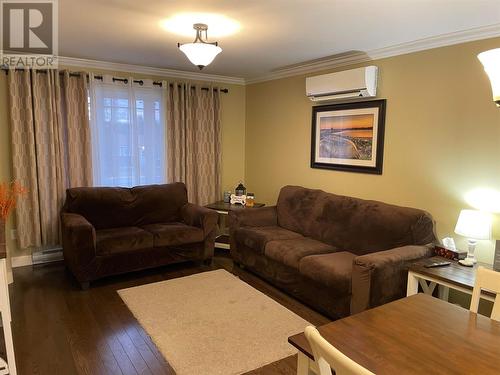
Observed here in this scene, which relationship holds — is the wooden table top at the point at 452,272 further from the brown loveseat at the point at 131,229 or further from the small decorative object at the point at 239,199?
the small decorative object at the point at 239,199

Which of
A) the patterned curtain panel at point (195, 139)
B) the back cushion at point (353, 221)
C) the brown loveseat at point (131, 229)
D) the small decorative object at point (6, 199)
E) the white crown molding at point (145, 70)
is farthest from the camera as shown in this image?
the patterned curtain panel at point (195, 139)

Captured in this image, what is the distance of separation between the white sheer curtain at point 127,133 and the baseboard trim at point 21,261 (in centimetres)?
114

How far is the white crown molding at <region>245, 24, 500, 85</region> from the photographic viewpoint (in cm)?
274

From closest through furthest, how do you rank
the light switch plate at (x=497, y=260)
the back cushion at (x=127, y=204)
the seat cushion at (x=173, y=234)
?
the light switch plate at (x=497, y=260), the seat cushion at (x=173, y=234), the back cushion at (x=127, y=204)

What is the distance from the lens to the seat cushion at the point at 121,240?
351cm

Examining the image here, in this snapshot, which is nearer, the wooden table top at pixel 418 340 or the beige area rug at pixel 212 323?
the wooden table top at pixel 418 340

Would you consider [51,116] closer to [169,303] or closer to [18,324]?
[18,324]

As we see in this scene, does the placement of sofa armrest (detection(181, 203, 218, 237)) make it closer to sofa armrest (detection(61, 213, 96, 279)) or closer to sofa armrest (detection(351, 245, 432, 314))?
sofa armrest (detection(61, 213, 96, 279))

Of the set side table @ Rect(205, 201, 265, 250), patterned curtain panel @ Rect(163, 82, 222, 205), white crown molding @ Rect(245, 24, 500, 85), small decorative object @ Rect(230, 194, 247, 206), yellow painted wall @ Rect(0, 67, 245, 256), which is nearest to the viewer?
white crown molding @ Rect(245, 24, 500, 85)

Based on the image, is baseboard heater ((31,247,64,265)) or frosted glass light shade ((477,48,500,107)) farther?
baseboard heater ((31,247,64,265))

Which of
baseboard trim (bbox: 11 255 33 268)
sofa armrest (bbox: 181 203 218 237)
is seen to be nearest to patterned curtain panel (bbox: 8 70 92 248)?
baseboard trim (bbox: 11 255 33 268)

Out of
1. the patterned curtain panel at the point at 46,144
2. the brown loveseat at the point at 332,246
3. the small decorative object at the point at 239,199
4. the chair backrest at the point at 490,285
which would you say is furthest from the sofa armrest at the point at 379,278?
the patterned curtain panel at the point at 46,144

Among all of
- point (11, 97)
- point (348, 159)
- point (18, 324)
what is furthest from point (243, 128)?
point (18, 324)

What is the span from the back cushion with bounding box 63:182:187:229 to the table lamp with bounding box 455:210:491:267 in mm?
3127
